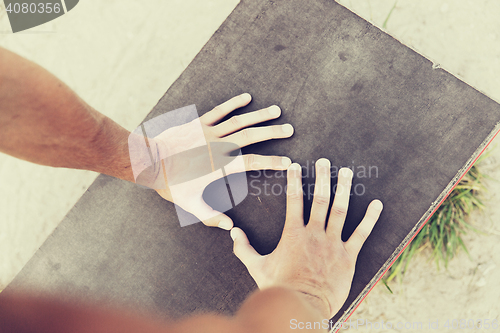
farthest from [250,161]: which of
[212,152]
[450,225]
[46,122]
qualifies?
[450,225]

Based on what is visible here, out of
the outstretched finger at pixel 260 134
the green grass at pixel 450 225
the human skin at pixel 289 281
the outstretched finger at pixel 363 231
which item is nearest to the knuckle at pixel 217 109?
the outstretched finger at pixel 260 134

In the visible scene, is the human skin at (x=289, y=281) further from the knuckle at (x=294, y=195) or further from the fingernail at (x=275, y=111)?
the fingernail at (x=275, y=111)

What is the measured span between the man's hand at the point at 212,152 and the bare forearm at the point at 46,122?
217 millimetres

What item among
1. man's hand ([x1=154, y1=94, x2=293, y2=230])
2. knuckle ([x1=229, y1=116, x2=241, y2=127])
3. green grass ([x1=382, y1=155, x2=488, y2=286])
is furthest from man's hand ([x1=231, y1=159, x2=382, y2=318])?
A: green grass ([x1=382, y1=155, x2=488, y2=286])

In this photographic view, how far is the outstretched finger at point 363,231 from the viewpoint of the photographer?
3.34ft

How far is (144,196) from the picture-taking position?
1.15 meters

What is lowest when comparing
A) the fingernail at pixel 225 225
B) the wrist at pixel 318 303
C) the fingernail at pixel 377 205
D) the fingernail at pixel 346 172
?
the fingernail at pixel 225 225

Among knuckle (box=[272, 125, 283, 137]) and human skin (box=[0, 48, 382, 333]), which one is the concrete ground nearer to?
human skin (box=[0, 48, 382, 333])

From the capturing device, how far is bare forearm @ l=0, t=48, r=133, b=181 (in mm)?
742

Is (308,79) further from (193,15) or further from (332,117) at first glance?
(193,15)

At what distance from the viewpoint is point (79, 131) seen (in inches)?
32.9

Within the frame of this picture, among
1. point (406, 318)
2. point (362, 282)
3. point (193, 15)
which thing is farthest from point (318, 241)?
point (193, 15)

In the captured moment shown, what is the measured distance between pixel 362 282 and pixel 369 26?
936 millimetres

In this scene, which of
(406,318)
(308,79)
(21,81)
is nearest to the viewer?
(21,81)
